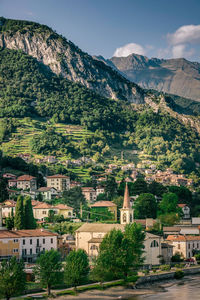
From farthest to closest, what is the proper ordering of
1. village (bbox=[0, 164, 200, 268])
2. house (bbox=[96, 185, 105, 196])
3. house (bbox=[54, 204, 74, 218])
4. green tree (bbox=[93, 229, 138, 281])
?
1. house (bbox=[96, 185, 105, 196])
2. house (bbox=[54, 204, 74, 218])
3. village (bbox=[0, 164, 200, 268])
4. green tree (bbox=[93, 229, 138, 281])

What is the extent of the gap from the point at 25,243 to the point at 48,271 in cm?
1444

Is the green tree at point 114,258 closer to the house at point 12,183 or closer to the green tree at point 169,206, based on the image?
the green tree at point 169,206

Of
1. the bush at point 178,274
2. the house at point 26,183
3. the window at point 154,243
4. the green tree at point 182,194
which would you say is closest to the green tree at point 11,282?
the bush at point 178,274

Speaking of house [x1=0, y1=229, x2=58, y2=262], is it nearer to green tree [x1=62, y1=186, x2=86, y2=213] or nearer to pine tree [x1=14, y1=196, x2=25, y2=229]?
pine tree [x1=14, y1=196, x2=25, y2=229]

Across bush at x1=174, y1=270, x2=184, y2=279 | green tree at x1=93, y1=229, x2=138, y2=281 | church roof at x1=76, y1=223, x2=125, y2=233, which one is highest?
church roof at x1=76, y1=223, x2=125, y2=233

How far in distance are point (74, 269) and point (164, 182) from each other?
11496 centimetres

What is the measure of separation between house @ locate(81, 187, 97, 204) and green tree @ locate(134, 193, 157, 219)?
69.0ft

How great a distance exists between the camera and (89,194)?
474 feet

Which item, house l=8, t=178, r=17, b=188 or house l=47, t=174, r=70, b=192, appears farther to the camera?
house l=47, t=174, r=70, b=192

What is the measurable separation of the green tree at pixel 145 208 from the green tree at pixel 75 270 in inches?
2118

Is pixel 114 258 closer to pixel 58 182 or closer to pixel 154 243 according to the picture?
pixel 154 243

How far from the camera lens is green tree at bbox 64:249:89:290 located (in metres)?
65.1

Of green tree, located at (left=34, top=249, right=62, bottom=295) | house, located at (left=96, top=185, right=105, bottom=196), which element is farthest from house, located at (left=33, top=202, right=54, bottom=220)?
green tree, located at (left=34, top=249, right=62, bottom=295)

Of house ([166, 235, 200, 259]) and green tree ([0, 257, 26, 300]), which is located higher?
house ([166, 235, 200, 259])
